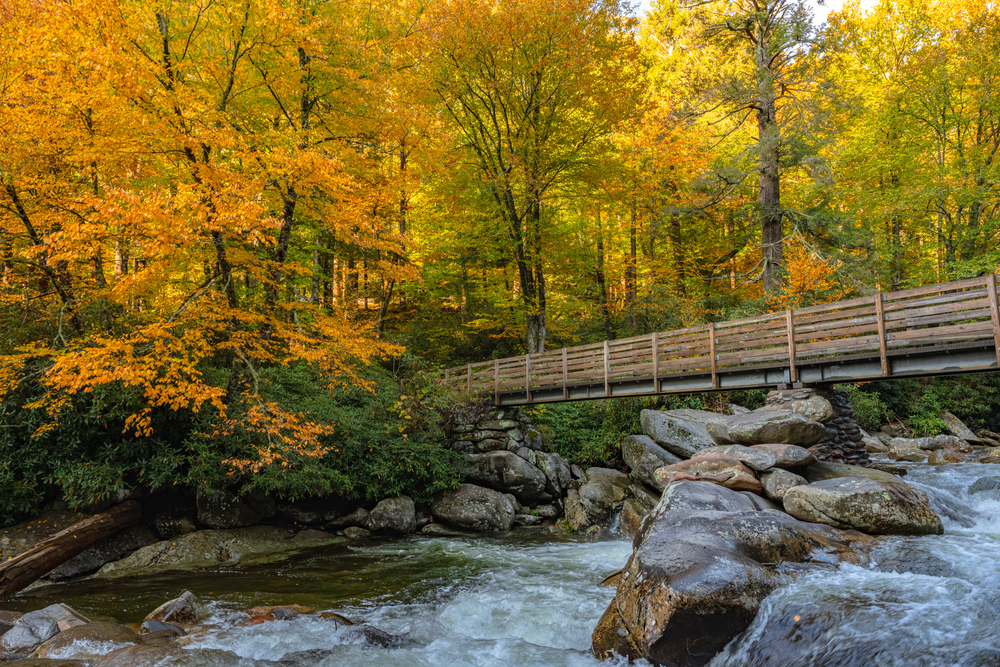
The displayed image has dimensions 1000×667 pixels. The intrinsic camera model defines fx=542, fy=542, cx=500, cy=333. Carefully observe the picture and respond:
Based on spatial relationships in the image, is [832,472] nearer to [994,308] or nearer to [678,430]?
[994,308]

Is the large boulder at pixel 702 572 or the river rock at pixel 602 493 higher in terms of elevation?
the large boulder at pixel 702 572

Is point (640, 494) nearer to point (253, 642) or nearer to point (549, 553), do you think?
point (549, 553)

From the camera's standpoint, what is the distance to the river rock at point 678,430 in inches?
506

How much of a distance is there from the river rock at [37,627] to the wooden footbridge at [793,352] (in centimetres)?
1021

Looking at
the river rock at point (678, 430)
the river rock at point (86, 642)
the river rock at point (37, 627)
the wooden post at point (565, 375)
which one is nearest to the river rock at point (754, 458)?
the river rock at point (678, 430)

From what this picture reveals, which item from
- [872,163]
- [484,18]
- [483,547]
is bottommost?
[483,547]

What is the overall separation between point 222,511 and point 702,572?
8260 mm

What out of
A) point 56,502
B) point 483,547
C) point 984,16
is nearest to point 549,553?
point 483,547

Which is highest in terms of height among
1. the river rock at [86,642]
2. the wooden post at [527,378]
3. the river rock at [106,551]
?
the wooden post at [527,378]

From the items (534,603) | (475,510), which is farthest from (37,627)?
(475,510)

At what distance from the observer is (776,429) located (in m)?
9.30

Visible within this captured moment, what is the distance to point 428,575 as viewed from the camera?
7945 millimetres

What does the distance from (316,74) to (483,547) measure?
9.58 metres

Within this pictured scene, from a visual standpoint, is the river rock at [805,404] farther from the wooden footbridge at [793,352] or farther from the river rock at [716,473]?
the river rock at [716,473]
